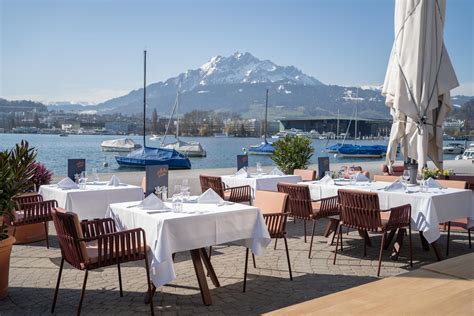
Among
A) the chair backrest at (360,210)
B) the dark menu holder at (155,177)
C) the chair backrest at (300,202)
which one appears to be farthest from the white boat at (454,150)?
the dark menu holder at (155,177)

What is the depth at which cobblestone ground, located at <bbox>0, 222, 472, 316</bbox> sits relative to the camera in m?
4.62

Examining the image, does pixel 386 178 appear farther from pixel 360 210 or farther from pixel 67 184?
pixel 67 184

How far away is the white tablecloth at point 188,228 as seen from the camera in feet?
14.5

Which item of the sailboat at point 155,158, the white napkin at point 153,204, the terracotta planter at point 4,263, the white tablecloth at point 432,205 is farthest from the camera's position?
the sailboat at point 155,158

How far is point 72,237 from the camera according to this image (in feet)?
13.9

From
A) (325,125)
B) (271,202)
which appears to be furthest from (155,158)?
(325,125)

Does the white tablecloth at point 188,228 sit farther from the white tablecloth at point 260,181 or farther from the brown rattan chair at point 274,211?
the white tablecloth at point 260,181

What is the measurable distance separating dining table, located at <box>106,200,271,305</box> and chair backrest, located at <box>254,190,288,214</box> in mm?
589

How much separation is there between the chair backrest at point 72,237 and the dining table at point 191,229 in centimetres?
61

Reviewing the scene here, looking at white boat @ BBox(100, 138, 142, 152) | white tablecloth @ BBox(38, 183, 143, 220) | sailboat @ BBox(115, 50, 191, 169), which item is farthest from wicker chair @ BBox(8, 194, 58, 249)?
white boat @ BBox(100, 138, 142, 152)

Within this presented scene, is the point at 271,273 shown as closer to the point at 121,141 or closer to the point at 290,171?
the point at 290,171

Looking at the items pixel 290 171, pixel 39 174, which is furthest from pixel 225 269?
pixel 290 171

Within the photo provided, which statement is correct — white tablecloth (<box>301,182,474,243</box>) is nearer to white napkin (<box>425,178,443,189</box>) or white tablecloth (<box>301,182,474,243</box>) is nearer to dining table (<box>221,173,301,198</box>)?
white napkin (<box>425,178,443,189</box>)

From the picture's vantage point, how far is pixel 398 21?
7.91 metres
